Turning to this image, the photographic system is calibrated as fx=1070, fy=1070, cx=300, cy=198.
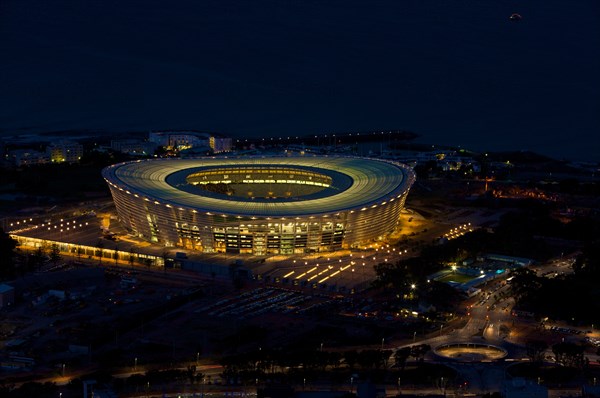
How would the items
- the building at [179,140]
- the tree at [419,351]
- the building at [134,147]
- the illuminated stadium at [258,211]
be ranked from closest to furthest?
the tree at [419,351] → the illuminated stadium at [258,211] → the building at [134,147] → the building at [179,140]

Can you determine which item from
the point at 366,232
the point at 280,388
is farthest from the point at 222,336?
the point at 366,232

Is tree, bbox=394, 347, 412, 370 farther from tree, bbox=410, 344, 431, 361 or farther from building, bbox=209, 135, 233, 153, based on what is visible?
building, bbox=209, 135, 233, 153

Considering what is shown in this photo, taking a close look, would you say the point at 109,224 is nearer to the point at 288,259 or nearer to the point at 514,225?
the point at 288,259

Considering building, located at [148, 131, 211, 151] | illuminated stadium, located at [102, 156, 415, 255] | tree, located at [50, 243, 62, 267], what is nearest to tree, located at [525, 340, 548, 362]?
illuminated stadium, located at [102, 156, 415, 255]

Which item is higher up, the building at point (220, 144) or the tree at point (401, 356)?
the building at point (220, 144)

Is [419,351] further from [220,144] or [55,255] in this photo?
[220,144]

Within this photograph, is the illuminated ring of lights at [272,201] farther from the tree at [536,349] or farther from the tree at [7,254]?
the tree at [536,349]

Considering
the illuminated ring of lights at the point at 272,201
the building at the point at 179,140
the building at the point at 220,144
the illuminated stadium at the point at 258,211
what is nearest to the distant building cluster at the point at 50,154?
the building at the point at 179,140

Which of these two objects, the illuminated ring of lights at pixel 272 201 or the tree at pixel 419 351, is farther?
the illuminated ring of lights at pixel 272 201
